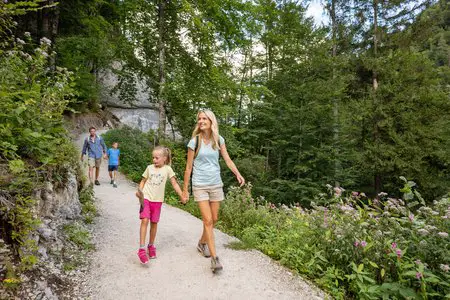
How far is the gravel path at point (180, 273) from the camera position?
357cm

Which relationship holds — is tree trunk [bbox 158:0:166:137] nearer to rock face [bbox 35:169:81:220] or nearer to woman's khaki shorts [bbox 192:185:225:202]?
rock face [bbox 35:169:81:220]

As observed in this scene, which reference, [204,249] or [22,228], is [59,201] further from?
[204,249]

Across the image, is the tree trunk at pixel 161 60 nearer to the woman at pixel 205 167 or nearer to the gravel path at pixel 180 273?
the gravel path at pixel 180 273

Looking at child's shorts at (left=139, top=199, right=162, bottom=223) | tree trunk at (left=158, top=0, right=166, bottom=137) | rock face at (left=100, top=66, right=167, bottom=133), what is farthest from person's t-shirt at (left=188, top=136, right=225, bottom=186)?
rock face at (left=100, top=66, right=167, bottom=133)

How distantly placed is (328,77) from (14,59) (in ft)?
48.4

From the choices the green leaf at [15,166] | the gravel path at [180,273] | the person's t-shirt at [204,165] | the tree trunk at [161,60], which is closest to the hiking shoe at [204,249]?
the gravel path at [180,273]

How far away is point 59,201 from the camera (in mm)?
4617

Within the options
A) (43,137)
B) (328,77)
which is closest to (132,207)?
(43,137)

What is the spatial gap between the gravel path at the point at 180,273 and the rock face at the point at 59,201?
64 cm

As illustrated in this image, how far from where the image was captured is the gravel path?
3.57m

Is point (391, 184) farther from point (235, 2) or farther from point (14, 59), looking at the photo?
point (14, 59)

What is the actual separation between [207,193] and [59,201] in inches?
97.7

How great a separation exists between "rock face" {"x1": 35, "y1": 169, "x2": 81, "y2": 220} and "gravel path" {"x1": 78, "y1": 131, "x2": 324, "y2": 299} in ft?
2.09

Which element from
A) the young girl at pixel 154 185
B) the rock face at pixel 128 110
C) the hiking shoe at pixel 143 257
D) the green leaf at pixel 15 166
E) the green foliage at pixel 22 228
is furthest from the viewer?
the rock face at pixel 128 110
